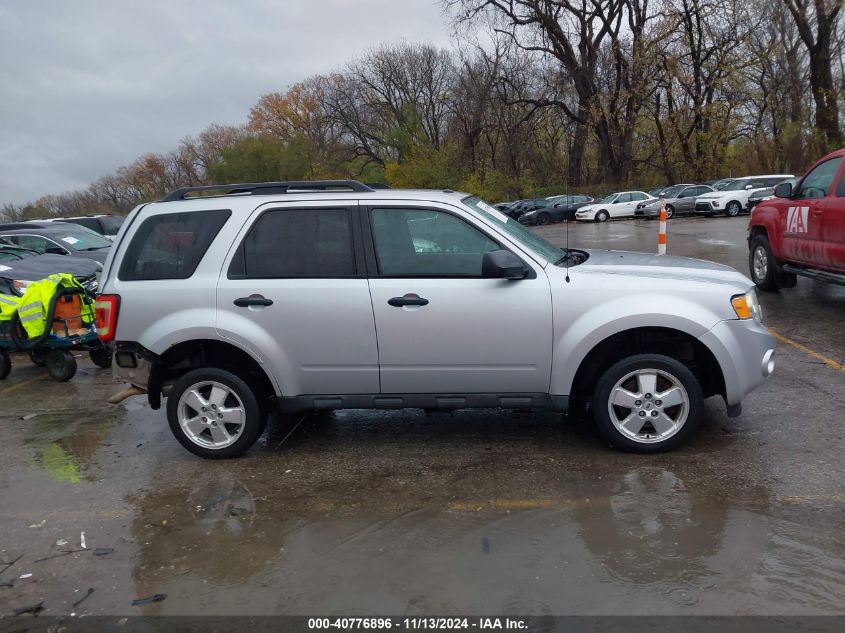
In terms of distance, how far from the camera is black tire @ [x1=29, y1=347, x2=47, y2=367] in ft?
26.1

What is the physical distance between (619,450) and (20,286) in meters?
7.64

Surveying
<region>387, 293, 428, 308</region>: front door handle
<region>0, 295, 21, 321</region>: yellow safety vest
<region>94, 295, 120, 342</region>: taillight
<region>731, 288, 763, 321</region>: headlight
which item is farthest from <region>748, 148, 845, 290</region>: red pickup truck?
<region>0, 295, 21, 321</region>: yellow safety vest

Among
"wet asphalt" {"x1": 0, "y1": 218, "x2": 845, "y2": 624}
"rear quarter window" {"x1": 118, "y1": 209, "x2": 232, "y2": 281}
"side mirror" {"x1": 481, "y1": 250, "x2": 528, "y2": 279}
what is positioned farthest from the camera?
"rear quarter window" {"x1": 118, "y1": 209, "x2": 232, "y2": 281}

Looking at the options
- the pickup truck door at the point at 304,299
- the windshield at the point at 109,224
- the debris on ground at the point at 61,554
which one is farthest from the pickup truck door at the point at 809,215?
the windshield at the point at 109,224

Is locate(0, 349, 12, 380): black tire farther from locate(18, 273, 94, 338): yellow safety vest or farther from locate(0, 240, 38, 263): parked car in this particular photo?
locate(0, 240, 38, 263): parked car

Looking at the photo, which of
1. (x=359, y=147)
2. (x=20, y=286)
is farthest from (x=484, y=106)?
(x=20, y=286)

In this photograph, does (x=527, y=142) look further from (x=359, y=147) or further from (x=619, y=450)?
(x=619, y=450)

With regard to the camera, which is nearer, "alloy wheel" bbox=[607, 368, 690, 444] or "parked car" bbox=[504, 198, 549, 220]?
"alloy wheel" bbox=[607, 368, 690, 444]

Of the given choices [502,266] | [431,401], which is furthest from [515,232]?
[431,401]

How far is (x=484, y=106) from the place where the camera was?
5306 centimetres

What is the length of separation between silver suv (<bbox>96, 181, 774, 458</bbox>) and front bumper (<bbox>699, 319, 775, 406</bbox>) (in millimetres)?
11

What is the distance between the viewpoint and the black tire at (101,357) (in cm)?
813

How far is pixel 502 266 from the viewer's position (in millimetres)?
4406

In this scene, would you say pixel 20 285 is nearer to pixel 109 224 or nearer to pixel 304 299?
pixel 304 299
